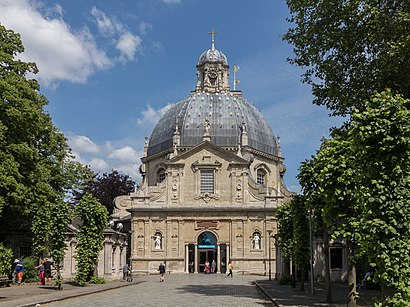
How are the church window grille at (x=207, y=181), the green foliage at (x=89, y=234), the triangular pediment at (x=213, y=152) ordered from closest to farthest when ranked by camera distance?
the green foliage at (x=89, y=234), the church window grille at (x=207, y=181), the triangular pediment at (x=213, y=152)

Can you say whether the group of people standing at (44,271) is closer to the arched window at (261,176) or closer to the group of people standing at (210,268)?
the group of people standing at (210,268)

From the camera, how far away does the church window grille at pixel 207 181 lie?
67.1m

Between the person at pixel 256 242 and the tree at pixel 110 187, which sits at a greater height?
the tree at pixel 110 187

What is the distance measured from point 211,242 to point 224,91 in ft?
101

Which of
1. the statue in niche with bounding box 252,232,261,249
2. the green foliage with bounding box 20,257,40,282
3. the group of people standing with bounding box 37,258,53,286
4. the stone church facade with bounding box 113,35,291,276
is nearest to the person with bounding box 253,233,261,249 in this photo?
the statue in niche with bounding box 252,232,261,249

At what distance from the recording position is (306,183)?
25875 millimetres

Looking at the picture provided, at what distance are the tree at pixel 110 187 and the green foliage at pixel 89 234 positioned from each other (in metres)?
43.1

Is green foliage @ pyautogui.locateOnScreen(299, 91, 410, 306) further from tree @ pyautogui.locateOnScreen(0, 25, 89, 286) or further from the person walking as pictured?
the person walking

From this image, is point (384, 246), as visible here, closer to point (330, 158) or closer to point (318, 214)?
point (330, 158)

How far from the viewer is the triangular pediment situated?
67375 mm

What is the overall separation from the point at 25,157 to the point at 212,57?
57.6 m

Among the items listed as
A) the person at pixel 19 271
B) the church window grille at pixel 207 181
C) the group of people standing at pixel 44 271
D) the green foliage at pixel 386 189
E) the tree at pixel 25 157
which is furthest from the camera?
the church window grille at pixel 207 181

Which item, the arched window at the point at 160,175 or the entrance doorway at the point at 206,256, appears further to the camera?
the arched window at the point at 160,175

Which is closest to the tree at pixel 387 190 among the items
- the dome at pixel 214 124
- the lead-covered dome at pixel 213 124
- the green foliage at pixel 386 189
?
the green foliage at pixel 386 189
